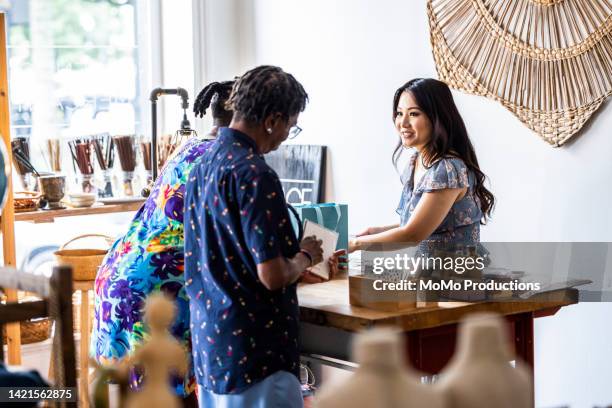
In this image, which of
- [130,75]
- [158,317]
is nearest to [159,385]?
[158,317]

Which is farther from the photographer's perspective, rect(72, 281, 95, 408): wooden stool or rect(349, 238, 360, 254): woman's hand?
rect(72, 281, 95, 408): wooden stool

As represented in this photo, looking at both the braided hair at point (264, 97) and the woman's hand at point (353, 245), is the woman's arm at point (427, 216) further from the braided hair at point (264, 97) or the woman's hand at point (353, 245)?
the braided hair at point (264, 97)

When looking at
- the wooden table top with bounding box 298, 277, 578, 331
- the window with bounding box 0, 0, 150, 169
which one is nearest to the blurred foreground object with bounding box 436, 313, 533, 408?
the wooden table top with bounding box 298, 277, 578, 331

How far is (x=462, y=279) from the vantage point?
2.72 m

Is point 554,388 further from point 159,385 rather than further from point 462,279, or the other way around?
point 159,385

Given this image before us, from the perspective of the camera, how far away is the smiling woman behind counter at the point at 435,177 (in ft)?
10.2

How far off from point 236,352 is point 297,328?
176 millimetres

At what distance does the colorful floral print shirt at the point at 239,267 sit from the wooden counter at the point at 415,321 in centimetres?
33

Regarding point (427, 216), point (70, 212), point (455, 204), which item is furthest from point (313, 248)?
point (70, 212)

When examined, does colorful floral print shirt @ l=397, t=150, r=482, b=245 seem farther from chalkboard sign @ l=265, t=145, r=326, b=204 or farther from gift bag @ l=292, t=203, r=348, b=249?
chalkboard sign @ l=265, t=145, r=326, b=204

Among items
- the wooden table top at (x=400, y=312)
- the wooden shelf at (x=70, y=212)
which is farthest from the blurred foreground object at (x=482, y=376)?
the wooden shelf at (x=70, y=212)

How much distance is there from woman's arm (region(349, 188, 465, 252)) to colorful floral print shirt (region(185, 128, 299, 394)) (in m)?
0.84

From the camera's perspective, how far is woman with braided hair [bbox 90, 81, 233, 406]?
2.68 meters

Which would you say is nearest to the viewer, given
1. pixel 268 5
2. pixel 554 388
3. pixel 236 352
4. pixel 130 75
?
pixel 236 352
